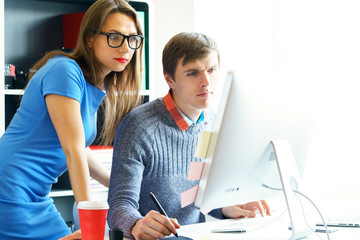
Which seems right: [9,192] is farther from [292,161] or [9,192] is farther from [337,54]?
[337,54]

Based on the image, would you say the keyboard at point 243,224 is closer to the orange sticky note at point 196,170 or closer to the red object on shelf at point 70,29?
the orange sticky note at point 196,170

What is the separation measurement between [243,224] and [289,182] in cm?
30

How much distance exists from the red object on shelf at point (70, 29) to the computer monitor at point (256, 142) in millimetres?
1486

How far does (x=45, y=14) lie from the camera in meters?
2.54

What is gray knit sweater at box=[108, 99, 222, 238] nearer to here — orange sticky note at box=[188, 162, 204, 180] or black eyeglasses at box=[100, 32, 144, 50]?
black eyeglasses at box=[100, 32, 144, 50]

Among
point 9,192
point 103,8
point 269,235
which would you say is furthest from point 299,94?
point 9,192

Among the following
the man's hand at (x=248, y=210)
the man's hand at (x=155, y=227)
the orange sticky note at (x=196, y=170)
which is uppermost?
the orange sticky note at (x=196, y=170)

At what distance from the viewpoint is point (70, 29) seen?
2.50 m

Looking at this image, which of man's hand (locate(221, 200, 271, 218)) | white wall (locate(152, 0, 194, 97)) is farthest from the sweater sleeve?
white wall (locate(152, 0, 194, 97))

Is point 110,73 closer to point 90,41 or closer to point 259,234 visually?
point 90,41

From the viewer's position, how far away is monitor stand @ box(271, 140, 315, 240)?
1240mm

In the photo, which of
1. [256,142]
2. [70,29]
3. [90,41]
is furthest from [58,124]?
[70,29]

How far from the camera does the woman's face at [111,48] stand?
1.66 meters

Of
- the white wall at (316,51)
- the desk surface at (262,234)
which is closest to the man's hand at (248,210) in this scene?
the desk surface at (262,234)
